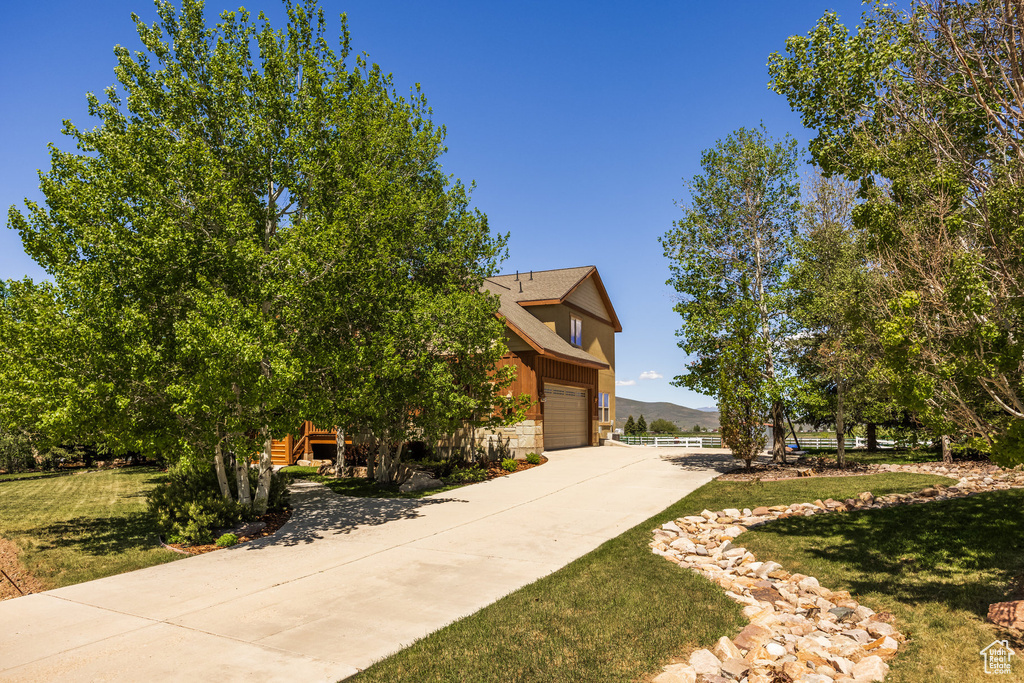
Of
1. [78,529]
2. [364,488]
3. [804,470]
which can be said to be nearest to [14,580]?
[78,529]

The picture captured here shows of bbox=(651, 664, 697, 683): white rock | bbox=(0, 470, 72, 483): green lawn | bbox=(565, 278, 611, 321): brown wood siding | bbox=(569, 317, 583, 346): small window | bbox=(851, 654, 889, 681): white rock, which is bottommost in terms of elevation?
bbox=(0, 470, 72, 483): green lawn

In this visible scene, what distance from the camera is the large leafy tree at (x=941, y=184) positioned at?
714 centimetres

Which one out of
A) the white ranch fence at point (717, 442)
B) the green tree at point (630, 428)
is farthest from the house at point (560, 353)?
the green tree at point (630, 428)

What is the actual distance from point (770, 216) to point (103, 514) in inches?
899

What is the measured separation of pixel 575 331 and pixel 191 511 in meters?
22.2

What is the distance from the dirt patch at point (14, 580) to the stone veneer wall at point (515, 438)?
14599mm

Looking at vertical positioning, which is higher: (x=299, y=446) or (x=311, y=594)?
(x=299, y=446)

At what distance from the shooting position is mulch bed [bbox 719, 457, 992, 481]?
1831cm

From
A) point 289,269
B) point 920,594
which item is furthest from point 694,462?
point 289,269

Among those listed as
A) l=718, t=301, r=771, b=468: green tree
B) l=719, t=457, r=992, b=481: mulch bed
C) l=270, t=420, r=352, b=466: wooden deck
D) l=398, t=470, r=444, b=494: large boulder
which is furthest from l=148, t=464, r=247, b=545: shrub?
l=718, t=301, r=771, b=468: green tree

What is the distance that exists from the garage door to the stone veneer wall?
2.69 metres

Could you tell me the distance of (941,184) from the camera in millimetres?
8273

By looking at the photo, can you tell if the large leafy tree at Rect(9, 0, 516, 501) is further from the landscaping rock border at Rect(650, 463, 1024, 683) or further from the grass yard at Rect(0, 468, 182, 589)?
the landscaping rock border at Rect(650, 463, 1024, 683)

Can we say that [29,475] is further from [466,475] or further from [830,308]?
[830,308]
